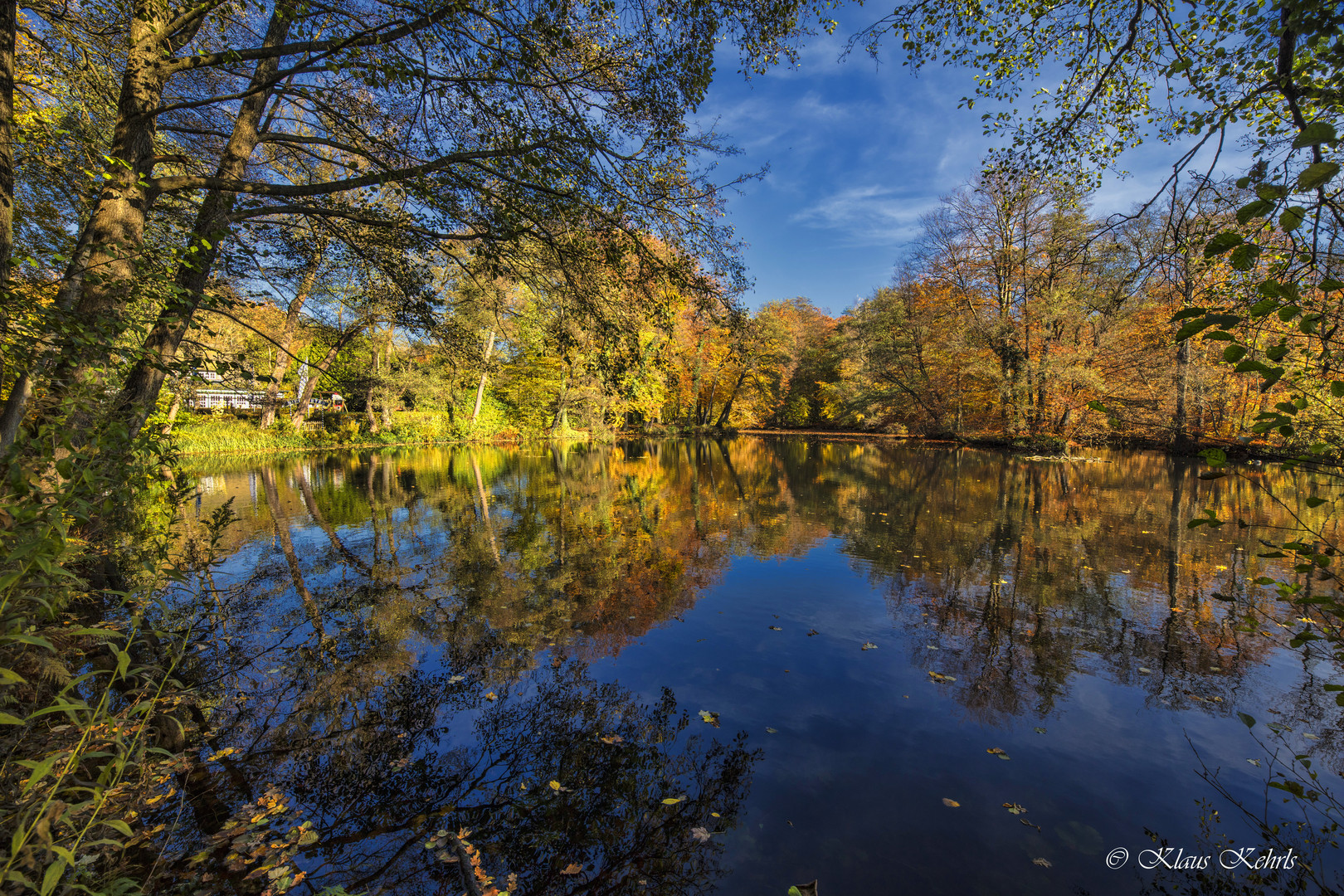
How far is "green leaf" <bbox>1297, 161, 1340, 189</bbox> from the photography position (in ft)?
4.73

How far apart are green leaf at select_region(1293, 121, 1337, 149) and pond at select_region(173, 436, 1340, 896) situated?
1.12 m

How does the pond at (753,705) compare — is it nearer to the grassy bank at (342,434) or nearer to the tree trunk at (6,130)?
the tree trunk at (6,130)

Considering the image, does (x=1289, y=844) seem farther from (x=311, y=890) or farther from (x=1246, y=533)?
(x=1246, y=533)

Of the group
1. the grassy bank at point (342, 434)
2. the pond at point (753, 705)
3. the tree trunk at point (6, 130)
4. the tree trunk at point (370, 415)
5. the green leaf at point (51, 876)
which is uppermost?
the tree trunk at point (6, 130)

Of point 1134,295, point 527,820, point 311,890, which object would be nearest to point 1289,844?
point 1134,295

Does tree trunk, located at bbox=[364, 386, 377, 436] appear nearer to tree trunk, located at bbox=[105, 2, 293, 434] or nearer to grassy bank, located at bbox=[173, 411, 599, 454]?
grassy bank, located at bbox=[173, 411, 599, 454]

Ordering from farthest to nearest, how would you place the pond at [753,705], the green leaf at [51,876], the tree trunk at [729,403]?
the tree trunk at [729,403]
the pond at [753,705]
the green leaf at [51,876]

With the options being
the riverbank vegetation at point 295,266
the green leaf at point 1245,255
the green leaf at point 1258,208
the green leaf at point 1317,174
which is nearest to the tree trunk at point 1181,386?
the riverbank vegetation at point 295,266

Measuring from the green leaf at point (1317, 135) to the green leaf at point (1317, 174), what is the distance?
2.4 inches

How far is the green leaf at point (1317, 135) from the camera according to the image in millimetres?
1396

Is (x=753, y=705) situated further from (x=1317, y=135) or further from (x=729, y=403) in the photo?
(x=729, y=403)

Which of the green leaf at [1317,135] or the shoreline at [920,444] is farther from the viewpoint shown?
the shoreline at [920,444]

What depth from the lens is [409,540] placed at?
28.1 ft

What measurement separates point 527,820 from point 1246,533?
1204 centimetres
